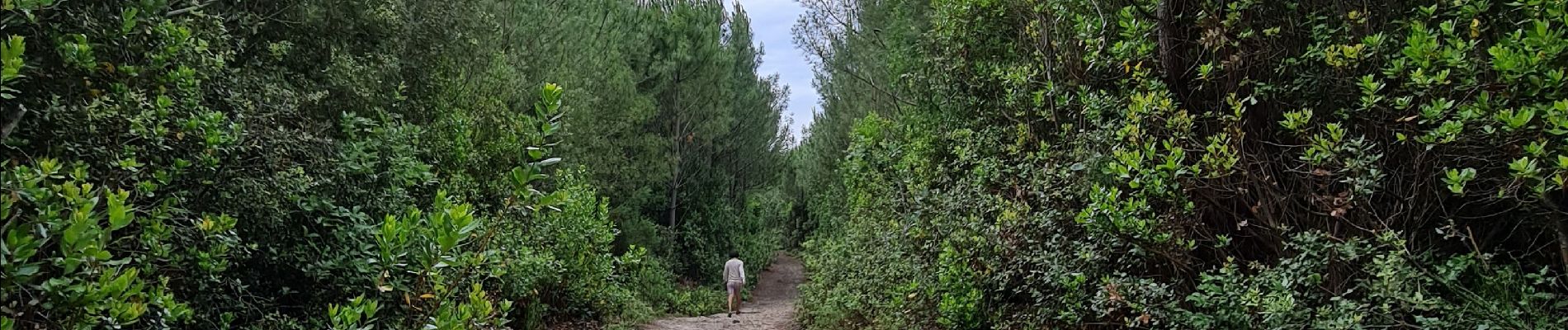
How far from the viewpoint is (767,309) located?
1777 centimetres

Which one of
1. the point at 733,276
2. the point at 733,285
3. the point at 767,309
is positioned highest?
the point at 733,276

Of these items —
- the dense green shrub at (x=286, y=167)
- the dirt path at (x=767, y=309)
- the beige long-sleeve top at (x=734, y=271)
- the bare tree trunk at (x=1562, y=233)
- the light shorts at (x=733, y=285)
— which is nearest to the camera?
the dense green shrub at (x=286, y=167)

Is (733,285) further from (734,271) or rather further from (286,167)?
(286,167)

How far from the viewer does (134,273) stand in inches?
89.8

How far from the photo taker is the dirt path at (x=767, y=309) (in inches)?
484

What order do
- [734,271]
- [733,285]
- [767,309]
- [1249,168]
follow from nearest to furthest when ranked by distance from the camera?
1. [1249,168]
2. [734,271]
3. [733,285]
4. [767,309]

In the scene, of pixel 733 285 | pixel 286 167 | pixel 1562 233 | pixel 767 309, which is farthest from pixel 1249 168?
pixel 767 309

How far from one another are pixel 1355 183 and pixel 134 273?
450 centimetres

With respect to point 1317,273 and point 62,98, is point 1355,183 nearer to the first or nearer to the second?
point 1317,273

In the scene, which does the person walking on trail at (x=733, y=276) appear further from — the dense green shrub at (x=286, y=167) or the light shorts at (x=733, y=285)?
the dense green shrub at (x=286, y=167)

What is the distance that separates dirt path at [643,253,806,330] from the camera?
484 inches

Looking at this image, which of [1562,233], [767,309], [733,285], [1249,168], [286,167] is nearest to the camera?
[1562,233]

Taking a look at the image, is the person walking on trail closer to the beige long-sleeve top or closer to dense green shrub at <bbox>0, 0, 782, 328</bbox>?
the beige long-sleeve top

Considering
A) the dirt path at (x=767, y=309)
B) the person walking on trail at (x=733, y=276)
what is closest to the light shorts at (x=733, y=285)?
the person walking on trail at (x=733, y=276)
